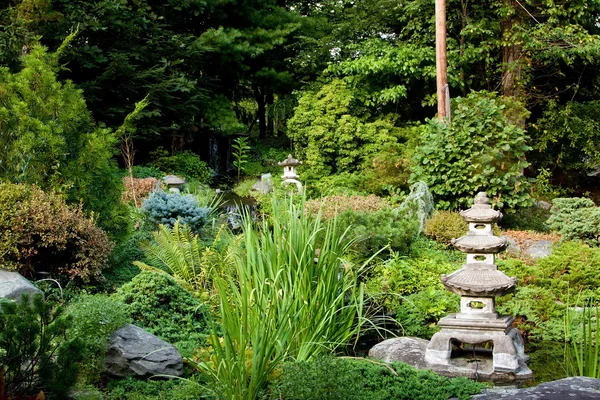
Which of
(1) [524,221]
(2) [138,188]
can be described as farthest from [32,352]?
(1) [524,221]

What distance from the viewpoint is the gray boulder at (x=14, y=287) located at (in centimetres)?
552

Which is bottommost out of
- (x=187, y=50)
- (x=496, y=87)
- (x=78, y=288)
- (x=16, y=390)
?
(x=78, y=288)

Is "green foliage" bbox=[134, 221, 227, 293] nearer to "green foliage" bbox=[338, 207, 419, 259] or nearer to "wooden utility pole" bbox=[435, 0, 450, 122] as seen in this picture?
"green foliage" bbox=[338, 207, 419, 259]

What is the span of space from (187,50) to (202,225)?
7.72m

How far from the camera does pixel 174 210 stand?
8977 mm

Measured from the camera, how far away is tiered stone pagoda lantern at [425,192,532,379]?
217 inches

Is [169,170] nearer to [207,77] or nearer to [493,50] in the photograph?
[207,77]

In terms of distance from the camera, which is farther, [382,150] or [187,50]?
[187,50]

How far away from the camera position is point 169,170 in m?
15.6

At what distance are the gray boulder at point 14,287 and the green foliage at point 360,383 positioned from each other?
2674 mm

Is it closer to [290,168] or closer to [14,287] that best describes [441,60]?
[290,168]

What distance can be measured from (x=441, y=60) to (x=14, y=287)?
10.4 meters

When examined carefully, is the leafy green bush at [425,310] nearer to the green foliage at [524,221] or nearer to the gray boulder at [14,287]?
the gray boulder at [14,287]

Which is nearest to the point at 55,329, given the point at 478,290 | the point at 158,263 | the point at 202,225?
the point at 478,290
